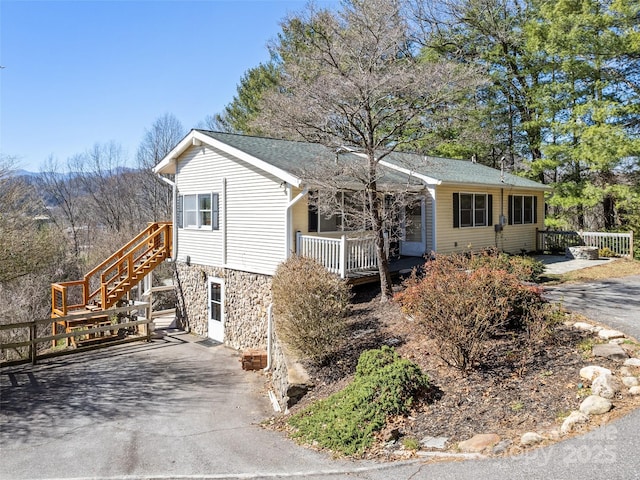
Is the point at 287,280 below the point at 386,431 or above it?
above

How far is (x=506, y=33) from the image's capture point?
23.8m

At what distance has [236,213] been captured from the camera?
13.2 meters

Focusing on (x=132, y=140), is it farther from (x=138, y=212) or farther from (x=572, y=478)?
(x=572, y=478)

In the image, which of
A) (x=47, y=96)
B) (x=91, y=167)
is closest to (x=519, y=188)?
(x=47, y=96)

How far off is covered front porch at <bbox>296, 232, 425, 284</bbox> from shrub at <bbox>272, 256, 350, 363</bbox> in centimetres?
246

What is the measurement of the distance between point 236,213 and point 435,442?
9.79 meters

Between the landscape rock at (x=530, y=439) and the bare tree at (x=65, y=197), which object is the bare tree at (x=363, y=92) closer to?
the landscape rock at (x=530, y=439)

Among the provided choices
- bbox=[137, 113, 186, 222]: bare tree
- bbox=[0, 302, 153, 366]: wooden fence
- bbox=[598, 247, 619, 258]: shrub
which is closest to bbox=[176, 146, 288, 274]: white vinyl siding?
bbox=[0, 302, 153, 366]: wooden fence

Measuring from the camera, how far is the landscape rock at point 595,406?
15.7ft

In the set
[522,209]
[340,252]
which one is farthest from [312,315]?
[522,209]

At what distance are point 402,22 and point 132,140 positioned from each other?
100 feet

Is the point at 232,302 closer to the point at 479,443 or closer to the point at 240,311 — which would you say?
the point at 240,311

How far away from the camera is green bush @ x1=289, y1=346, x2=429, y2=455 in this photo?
5.23 meters

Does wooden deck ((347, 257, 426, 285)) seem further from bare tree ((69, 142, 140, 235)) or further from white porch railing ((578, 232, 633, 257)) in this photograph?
bare tree ((69, 142, 140, 235))
